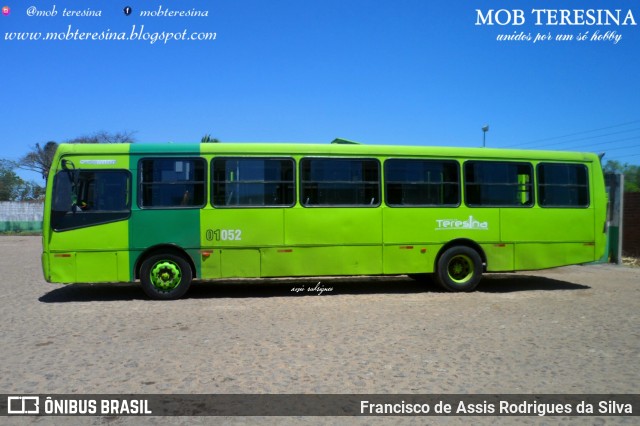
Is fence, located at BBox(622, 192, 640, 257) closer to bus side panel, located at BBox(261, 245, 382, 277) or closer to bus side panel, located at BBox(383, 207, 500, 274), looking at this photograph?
bus side panel, located at BBox(383, 207, 500, 274)

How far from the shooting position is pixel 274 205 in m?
9.80

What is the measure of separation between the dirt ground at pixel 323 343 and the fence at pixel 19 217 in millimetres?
38014

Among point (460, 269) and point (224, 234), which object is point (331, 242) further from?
point (460, 269)

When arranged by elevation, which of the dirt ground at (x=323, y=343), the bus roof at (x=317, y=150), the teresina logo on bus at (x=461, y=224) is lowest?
the dirt ground at (x=323, y=343)

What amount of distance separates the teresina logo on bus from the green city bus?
0.03 m

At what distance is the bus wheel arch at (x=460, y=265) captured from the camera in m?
10.3

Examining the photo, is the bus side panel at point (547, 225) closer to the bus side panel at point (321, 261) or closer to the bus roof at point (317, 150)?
the bus roof at point (317, 150)

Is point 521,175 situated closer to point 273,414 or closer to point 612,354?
point 612,354

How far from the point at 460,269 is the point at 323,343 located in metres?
5.24

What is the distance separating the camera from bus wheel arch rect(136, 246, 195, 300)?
9430 millimetres

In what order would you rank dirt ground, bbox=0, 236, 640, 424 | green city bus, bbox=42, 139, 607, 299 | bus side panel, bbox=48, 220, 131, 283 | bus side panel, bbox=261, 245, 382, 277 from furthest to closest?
1. bus side panel, bbox=261, 245, 382, 277
2. green city bus, bbox=42, 139, 607, 299
3. bus side panel, bbox=48, 220, 131, 283
4. dirt ground, bbox=0, 236, 640, 424

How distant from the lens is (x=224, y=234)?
9.61 m

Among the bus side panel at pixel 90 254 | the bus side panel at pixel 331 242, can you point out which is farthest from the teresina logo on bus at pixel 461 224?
the bus side panel at pixel 90 254

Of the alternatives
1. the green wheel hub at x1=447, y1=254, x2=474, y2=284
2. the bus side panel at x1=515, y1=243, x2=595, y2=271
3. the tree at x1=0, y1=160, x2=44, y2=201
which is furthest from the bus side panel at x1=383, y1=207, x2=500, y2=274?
the tree at x1=0, y1=160, x2=44, y2=201
